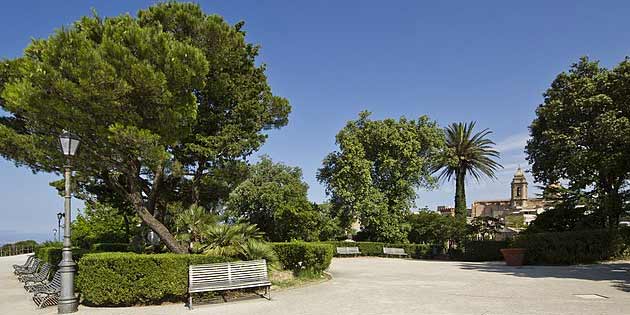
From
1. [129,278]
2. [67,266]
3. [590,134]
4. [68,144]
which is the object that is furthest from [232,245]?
[590,134]

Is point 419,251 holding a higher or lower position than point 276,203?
lower

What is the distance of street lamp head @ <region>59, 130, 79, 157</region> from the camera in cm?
1044

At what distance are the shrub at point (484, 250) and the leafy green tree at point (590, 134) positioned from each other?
4.28 metres

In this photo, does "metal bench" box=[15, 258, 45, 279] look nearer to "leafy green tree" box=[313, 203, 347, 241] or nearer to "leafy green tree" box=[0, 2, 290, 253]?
"leafy green tree" box=[0, 2, 290, 253]

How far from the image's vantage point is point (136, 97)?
447 inches

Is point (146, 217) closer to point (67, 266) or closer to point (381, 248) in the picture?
point (67, 266)

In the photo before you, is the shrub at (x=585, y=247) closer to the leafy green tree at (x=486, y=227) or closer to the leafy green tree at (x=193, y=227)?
the leafy green tree at (x=486, y=227)

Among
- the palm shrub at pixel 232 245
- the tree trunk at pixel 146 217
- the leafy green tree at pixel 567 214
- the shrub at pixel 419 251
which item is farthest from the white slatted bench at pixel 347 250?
the tree trunk at pixel 146 217

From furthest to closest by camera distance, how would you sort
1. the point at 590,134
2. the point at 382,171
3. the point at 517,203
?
1. the point at 517,203
2. the point at 382,171
3. the point at 590,134

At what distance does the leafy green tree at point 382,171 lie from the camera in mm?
34625

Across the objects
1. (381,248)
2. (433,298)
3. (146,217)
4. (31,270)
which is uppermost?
(146,217)

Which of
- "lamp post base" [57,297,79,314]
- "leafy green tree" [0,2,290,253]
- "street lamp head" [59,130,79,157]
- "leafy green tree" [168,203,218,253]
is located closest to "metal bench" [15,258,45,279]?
"leafy green tree" [0,2,290,253]

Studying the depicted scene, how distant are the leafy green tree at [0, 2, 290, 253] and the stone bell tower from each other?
73706 millimetres

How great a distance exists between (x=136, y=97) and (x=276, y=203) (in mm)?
22090
